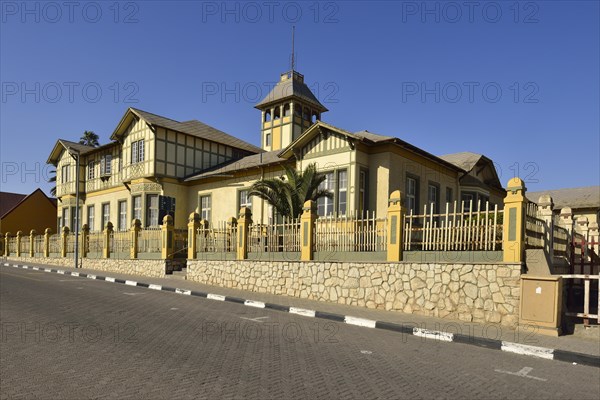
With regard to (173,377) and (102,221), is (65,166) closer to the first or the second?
(102,221)

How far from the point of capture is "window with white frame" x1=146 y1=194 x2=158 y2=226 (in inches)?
1026

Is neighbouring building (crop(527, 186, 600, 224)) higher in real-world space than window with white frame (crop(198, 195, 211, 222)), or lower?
higher

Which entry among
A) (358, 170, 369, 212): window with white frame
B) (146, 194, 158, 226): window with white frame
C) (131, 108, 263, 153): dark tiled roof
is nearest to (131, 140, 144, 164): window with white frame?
(131, 108, 263, 153): dark tiled roof

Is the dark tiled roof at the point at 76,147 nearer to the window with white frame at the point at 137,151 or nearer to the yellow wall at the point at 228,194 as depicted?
the window with white frame at the point at 137,151

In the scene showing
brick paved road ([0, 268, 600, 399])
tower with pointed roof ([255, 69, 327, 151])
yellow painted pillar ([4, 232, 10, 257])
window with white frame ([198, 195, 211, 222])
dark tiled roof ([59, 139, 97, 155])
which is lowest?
yellow painted pillar ([4, 232, 10, 257])

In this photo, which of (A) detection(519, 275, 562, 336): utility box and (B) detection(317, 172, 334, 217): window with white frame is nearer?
(A) detection(519, 275, 562, 336): utility box

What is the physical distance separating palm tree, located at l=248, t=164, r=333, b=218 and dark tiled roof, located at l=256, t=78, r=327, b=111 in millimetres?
18750

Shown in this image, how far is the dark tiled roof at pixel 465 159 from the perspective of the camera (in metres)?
23.2

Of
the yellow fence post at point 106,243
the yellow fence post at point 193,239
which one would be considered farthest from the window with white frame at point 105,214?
the yellow fence post at point 193,239

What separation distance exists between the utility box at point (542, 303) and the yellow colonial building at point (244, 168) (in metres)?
8.55

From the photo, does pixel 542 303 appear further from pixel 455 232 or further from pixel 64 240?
pixel 64 240

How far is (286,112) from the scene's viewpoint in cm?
3456

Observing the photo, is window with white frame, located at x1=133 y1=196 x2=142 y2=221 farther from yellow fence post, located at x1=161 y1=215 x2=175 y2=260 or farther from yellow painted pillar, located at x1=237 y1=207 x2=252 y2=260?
yellow painted pillar, located at x1=237 y1=207 x2=252 y2=260

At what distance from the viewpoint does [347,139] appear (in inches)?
689
